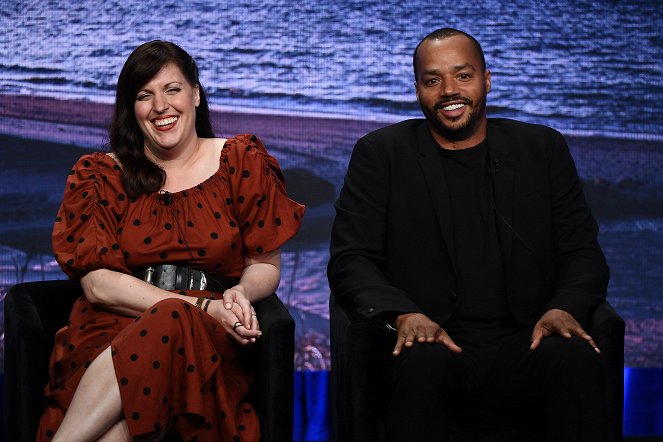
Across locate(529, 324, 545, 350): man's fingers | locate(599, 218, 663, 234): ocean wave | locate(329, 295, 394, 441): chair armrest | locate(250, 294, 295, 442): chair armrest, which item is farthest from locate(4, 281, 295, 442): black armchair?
locate(599, 218, 663, 234): ocean wave

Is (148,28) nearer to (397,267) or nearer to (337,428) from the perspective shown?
(397,267)

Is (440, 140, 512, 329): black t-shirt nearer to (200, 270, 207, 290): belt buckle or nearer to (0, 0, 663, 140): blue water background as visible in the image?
(200, 270, 207, 290): belt buckle

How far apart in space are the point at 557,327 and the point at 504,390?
0.22 metres

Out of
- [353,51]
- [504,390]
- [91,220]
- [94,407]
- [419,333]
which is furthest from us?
[353,51]

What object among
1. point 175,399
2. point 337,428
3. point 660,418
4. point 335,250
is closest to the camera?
point 175,399

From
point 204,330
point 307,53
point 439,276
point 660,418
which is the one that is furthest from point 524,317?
point 307,53

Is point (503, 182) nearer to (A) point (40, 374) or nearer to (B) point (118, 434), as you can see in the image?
(B) point (118, 434)

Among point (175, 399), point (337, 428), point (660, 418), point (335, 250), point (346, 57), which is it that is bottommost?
point (660, 418)

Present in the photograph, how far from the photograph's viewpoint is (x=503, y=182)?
3.01 m

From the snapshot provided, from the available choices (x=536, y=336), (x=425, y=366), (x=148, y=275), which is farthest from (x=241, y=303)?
(x=536, y=336)

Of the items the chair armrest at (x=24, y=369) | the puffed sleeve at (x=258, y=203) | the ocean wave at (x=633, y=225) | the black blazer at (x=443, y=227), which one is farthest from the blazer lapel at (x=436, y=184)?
the ocean wave at (x=633, y=225)

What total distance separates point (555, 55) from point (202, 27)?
4.69ft

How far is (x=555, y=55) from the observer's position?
4.22m

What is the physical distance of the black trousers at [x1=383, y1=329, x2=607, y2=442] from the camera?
2.51 meters
